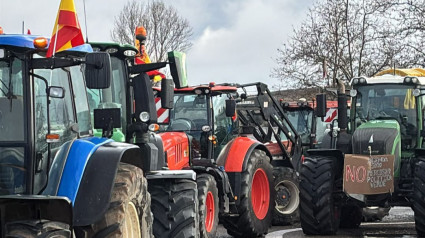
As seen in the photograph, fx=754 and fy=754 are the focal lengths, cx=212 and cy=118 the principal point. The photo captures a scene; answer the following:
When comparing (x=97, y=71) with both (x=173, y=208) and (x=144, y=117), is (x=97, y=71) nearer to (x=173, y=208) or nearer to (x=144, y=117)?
(x=144, y=117)

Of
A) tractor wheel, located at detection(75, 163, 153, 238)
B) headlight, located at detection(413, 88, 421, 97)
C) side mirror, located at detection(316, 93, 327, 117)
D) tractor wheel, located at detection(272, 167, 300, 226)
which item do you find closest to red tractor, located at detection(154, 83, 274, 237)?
tractor wheel, located at detection(272, 167, 300, 226)

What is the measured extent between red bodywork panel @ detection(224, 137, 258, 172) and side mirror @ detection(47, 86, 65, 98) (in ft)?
20.2

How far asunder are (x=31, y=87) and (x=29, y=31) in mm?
901

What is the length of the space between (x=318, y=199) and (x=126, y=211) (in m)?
5.80

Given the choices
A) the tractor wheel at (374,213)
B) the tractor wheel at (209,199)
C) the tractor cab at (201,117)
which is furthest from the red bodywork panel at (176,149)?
the tractor wheel at (374,213)

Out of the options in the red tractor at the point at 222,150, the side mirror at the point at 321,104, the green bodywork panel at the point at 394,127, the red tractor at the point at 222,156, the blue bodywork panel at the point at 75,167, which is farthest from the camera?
the side mirror at the point at 321,104

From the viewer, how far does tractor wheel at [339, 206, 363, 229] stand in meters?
12.7

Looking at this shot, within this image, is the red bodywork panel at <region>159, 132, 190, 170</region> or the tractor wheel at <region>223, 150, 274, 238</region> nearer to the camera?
the red bodywork panel at <region>159, 132, 190, 170</region>

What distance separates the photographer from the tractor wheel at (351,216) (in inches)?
500

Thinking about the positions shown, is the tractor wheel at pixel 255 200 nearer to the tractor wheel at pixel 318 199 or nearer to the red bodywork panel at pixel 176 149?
the tractor wheel at pixel 318 199

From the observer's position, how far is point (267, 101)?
13.7 m

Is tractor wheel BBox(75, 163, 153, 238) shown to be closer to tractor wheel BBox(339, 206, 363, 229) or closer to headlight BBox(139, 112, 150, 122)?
headlight BBox(139, 112, 150, 122)

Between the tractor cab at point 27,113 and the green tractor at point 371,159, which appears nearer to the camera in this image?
the tractor cab at point 27,113

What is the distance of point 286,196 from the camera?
44.9ft
